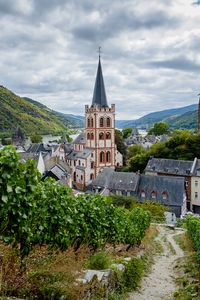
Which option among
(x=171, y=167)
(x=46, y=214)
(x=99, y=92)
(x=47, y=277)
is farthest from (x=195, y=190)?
(x=47, y=277)

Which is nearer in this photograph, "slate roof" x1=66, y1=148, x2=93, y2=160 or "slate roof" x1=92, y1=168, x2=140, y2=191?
"slate roof" x1=92, y1=168, x2=140, y2=191

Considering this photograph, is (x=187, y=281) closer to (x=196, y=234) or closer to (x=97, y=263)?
(x=97, y=263)

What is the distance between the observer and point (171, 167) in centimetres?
5291

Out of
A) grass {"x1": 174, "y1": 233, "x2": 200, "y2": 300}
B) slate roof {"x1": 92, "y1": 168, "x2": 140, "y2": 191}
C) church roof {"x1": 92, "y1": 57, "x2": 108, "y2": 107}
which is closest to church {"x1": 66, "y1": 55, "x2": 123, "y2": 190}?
church roof {"x1": 92, "y1": 57, "x2": 108, "y2": 107}

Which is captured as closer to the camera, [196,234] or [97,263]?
[97,263]

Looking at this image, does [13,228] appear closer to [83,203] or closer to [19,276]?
[19,276]

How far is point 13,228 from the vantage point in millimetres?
6402

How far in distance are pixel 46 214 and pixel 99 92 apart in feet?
190

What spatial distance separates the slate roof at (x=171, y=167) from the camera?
5123 centimetres

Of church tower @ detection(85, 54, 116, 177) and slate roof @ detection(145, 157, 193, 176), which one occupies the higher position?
church tower @ detection(85, 54, 116, 177)

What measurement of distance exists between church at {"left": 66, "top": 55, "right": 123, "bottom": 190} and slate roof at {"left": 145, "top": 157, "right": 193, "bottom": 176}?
1102cm

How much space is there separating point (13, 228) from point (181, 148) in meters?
57.1

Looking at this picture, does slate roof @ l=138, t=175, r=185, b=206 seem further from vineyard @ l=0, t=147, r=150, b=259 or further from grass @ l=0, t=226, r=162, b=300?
grass @ l=0, t=226, r=162, b=300

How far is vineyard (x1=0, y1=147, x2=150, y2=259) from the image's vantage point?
586cm
